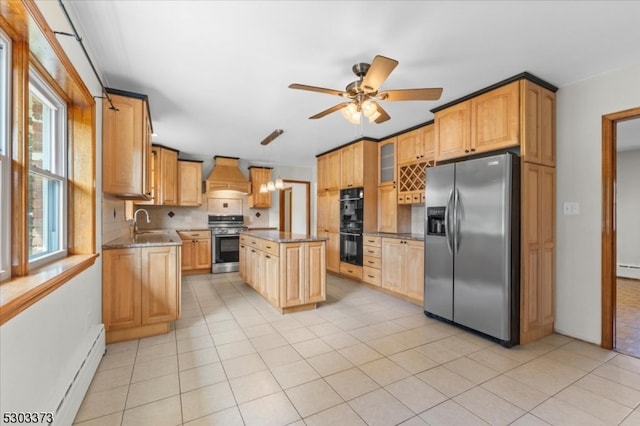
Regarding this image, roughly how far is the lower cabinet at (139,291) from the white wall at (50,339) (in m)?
0.33

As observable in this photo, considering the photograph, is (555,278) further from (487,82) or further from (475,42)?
(475,42)

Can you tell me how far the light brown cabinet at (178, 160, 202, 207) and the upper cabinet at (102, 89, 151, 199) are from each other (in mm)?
3031

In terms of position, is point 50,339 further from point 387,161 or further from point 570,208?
point 387,161

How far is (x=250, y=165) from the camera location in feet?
22.4

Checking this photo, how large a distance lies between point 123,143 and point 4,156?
5.24 feet

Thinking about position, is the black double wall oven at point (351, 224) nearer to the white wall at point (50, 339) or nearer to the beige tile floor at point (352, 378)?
the beige tile floor at point (352, 378)

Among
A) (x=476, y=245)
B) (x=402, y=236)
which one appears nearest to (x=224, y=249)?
(x=402, y=236)

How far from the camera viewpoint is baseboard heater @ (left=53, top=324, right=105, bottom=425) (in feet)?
4.93

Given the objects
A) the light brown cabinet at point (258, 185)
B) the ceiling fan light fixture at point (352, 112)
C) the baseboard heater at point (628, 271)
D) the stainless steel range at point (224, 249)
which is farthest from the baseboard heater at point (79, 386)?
the baseboard heater at point (628, 271)

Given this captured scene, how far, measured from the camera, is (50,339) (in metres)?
1.48

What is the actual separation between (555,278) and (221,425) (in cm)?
328

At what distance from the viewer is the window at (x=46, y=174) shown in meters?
1.71

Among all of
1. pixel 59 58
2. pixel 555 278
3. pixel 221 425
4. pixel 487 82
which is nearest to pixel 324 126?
pixel 487 82

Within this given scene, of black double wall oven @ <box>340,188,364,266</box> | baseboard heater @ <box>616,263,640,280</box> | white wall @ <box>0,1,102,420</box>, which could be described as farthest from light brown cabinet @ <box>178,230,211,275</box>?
baseboard heater @ <box>616,263,640,280</box>
